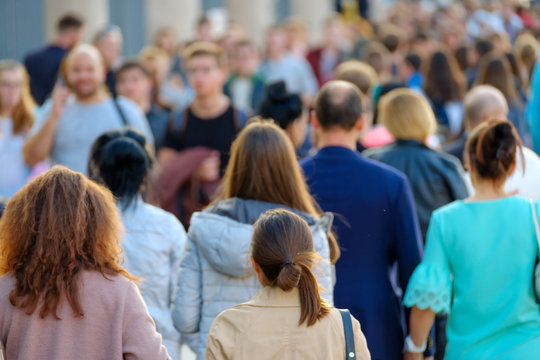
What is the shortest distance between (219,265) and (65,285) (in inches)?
38.4

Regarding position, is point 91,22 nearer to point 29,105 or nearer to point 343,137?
point 29,105

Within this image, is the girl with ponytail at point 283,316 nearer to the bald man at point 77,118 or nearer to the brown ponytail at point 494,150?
the brown ponytail at point 494,150

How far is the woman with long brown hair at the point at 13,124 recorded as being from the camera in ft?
22.5

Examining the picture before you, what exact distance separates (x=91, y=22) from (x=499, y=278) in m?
11.0

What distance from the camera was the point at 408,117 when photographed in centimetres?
534

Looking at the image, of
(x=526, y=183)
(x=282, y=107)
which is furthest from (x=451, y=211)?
(x=282, y=107)

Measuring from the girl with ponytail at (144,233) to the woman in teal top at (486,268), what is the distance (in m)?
1.12

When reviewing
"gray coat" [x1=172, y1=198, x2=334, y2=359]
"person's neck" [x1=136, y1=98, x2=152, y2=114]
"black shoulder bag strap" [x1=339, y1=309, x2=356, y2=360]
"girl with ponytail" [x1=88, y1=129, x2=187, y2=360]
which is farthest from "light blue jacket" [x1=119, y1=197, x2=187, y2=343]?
"person's neck" [x1=136, y1=98, x2=152, y2=114]

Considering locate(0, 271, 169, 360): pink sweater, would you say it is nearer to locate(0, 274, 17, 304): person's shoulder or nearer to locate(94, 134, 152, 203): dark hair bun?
locate(0, 274, 17, 304): person's shoulder

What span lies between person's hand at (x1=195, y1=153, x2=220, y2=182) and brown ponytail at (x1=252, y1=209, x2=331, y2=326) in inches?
126

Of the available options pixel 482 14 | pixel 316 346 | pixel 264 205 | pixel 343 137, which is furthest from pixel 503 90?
pixel 482 14

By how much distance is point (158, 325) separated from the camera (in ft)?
14.2

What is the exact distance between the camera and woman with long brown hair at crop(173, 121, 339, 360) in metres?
4.02

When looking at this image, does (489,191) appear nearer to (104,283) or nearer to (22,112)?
(104,283)
